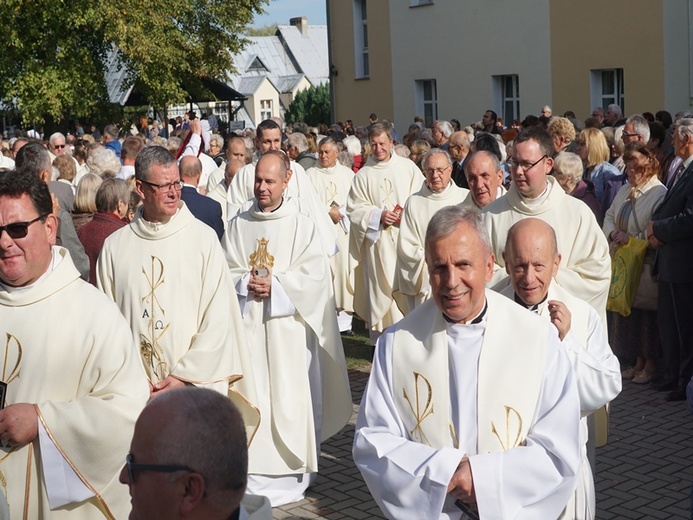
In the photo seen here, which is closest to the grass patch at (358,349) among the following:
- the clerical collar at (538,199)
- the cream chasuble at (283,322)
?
the cream chasuble at (283,322)

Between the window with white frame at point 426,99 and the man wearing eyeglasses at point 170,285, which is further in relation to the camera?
the window with white frame at point 426,99

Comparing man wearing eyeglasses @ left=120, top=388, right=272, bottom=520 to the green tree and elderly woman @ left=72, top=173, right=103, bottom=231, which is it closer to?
elderly woman @ left=72, top=173, right=103, bottom=231

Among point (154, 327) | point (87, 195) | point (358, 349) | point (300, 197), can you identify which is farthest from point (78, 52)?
point (154, 327)

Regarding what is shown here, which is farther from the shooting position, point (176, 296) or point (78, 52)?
point (78, 52)

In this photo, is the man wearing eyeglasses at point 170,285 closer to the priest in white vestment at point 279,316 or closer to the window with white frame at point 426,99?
the priest in white vestment at point 279,316

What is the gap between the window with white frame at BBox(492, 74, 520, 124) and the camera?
23375 mm

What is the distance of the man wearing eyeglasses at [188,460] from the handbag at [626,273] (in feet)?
22.5

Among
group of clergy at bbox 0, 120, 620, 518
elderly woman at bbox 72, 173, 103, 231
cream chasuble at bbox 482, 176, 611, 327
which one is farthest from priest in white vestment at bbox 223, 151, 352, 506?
elderly woman at bbox 72, 173, 103, 231

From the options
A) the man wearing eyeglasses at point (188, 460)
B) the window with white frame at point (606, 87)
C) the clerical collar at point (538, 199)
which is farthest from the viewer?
the window with white frame at point (606, 87)

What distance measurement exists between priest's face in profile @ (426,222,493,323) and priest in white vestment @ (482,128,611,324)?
2.45 metres

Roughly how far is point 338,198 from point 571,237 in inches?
229

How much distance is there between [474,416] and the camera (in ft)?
12.4

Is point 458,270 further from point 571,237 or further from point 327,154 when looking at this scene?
point 327,154

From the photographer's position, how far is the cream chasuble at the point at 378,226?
10.5 metres
